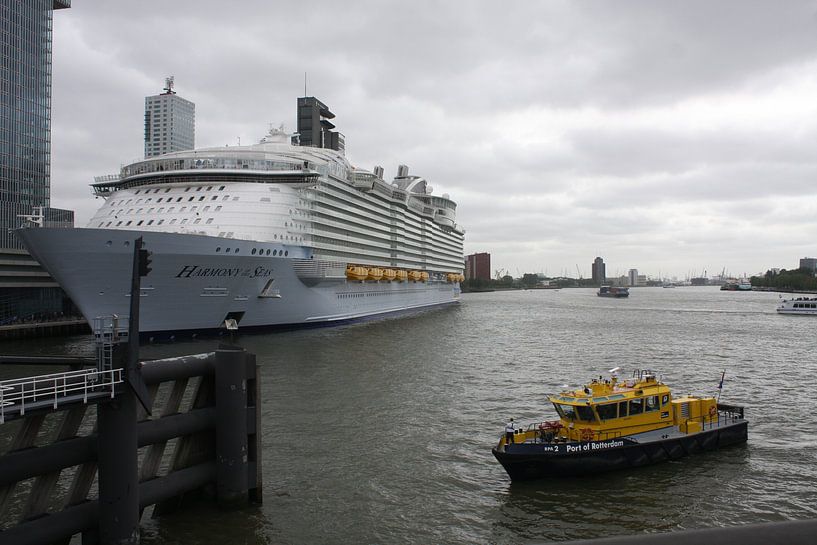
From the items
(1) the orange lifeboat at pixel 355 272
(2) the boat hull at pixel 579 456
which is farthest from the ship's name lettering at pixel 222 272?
(2) the boat hull at pixel 579 456

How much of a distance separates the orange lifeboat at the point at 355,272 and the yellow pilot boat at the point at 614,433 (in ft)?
146

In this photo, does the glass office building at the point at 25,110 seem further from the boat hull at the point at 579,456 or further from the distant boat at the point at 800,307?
the distant boat at the point at 800,307

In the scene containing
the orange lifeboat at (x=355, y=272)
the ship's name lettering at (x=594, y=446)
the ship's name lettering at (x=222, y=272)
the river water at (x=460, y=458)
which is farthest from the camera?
the orange lifeboat at (x=355, y=272)

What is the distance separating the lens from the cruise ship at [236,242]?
37.8 meters

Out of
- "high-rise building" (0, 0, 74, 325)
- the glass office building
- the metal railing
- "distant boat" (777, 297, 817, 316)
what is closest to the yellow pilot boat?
the metal railing

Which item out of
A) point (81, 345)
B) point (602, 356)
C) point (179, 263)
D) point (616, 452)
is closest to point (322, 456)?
point (616, 452)

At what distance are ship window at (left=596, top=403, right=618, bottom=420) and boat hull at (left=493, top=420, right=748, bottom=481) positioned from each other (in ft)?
2.77

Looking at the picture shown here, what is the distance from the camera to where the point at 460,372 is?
3622 cm

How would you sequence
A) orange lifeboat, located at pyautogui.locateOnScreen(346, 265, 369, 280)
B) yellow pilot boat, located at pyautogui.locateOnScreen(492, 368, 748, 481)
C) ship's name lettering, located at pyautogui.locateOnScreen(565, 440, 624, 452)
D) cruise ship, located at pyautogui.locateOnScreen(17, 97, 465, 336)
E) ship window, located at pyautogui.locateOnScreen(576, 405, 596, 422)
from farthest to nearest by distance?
1. orange lifeboat, located at pyautogui.locateOnScreen(346, 265, 369, 280)
2. cruise ship, located at pyautogui.locateOnScreen(17, 97, 465, 336)
3. ship window, located at pyautogui.locateOnScreen(576, 405, 596, 422)
4. ship's name lettering, located at pyautogui.locateOnScreen(565, 440, 624, 452)
5. yellow pilot boat, located at pyautogui.locateOnScreen(492, 368, 748, 481)

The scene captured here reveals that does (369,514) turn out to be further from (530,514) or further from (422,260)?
(422,260)

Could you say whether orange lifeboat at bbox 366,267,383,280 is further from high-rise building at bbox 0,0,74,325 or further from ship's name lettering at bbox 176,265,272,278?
high-rise building at bbox 0,0,74,325

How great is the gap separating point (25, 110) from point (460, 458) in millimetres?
97524

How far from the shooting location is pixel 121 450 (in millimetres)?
12195

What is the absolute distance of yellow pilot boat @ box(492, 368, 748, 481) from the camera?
1784 centimetres
